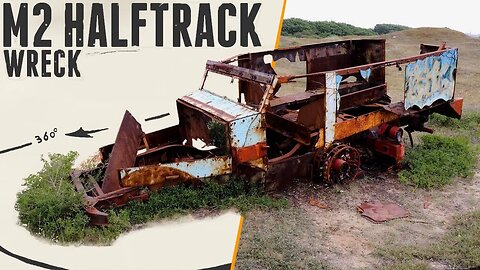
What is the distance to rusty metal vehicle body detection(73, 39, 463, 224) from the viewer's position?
6.54 metres

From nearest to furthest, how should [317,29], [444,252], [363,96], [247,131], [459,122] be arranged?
[444,252]
[247,131]
[363,96]
[459,122]
[317,29]

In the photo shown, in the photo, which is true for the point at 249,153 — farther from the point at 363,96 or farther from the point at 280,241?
the point at 363,96

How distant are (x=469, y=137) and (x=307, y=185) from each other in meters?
3.79

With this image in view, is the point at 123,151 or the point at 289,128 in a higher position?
the point at 289,128

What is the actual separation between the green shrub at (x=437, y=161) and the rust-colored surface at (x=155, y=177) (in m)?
3.10

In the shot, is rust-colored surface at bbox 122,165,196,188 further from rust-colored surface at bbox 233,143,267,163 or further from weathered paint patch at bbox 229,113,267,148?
weathered paint patch at bbox 229,113,267,148

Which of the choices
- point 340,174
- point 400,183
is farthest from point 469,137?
point 340,174

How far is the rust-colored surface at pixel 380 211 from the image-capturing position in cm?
670

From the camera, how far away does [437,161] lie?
27.0 feet

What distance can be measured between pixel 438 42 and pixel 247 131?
15887 millimetres

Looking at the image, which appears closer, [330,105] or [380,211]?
[380,211]

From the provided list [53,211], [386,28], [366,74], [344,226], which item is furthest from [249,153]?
[386,28]

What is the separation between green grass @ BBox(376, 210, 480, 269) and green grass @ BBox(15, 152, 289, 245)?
1511 mm

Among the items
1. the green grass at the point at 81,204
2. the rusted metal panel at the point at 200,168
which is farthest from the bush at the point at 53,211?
the rusted metal panel at the point at 200,168
